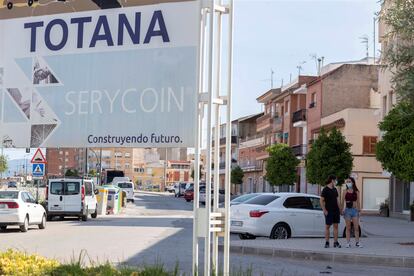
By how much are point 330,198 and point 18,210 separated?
36.9 feet

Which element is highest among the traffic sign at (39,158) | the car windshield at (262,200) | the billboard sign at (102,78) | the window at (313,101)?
the window at (313,101)

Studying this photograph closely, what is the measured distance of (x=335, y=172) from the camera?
44094 millimetres

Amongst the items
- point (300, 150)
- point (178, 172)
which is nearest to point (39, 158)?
point (300, 150)

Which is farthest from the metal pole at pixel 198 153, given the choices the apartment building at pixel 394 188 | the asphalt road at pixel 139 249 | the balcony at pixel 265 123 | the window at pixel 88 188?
the balcony at pixel 265 123

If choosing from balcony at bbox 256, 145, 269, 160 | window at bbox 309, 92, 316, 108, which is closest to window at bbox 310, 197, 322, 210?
window at bbox 309, 92, 316, 108

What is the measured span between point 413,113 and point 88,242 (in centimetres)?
927

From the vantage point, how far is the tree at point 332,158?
4428 centimetres

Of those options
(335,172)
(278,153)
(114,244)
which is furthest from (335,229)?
(278,153)

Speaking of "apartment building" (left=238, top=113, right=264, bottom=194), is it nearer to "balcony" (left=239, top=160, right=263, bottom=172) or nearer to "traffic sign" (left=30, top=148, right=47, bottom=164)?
"balcony" (left=239, top=160, right=263, bottom=172)

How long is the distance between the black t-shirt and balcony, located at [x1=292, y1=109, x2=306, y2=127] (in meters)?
49.1

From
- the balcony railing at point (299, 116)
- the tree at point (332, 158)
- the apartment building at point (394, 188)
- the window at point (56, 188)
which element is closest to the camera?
the window at point (56, 188)

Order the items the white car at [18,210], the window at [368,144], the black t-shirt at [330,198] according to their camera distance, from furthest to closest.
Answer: the window at [368,144]
the white car at [18,210]
the black t-shirt at [330,198]

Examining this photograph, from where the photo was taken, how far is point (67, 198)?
3238 centimetres

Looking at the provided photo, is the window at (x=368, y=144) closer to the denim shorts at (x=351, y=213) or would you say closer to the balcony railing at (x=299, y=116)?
the balcony railing at (x=299, y=116)
